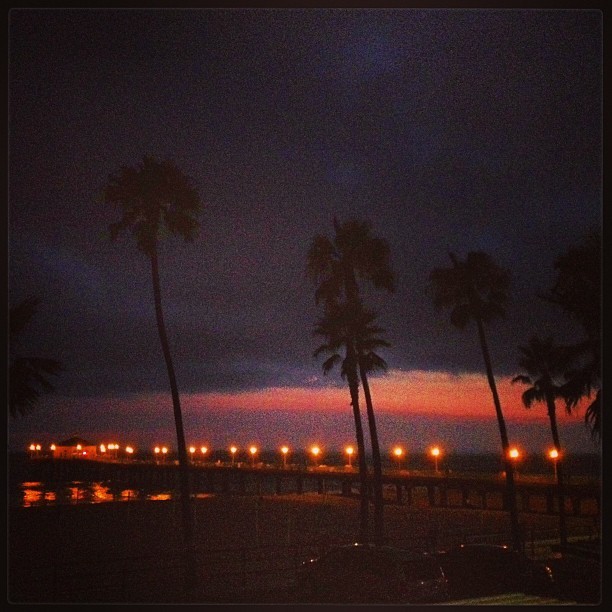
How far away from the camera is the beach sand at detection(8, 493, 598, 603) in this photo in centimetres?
1816

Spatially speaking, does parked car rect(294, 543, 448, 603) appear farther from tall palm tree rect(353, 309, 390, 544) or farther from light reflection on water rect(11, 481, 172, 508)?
light reflection on water rect(11, 481, 172, 508)

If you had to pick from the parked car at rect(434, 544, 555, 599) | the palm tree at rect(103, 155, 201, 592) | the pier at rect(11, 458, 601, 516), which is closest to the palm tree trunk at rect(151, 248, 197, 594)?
the palm tree at rect(103, 155, 201, 592)

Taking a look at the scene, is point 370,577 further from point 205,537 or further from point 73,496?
point 73,496

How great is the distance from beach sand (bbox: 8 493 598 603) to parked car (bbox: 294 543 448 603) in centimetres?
155

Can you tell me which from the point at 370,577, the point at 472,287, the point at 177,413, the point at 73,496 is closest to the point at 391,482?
the point at 73,496

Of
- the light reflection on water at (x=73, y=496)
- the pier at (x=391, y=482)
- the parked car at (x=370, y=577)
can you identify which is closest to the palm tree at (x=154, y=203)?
the parked car at (x=370, y=577)

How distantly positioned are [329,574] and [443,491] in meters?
50.7

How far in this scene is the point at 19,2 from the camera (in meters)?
8.78

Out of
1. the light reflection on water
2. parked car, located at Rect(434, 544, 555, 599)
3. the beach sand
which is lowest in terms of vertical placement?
the light reflection on water

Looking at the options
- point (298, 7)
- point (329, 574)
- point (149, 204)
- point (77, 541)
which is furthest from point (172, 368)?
point (77, 541)

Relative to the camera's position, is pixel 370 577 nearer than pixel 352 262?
Yes

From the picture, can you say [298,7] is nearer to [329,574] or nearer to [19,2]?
[19,2]

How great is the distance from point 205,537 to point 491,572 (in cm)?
2263

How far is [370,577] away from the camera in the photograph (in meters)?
14.0
